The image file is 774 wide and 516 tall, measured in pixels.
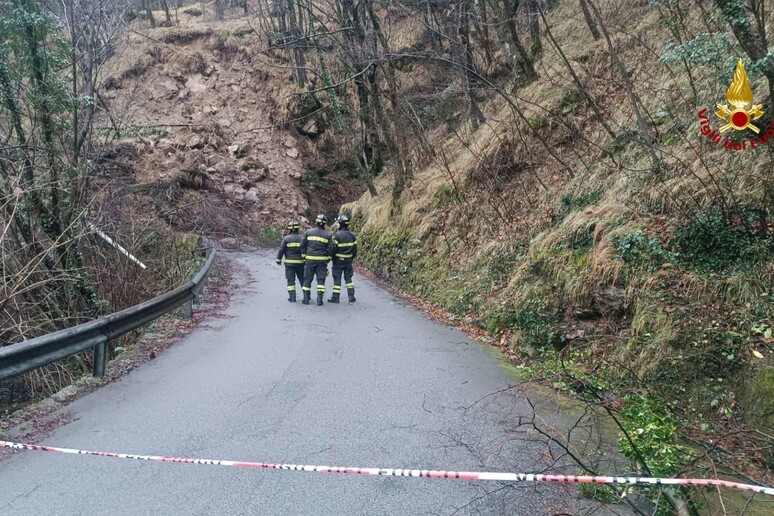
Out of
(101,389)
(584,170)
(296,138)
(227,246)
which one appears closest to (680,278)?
(584,170)

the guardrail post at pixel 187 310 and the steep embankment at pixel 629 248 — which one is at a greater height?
the steep embankment at pixel 629 248

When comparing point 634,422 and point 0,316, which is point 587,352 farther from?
point 0,316

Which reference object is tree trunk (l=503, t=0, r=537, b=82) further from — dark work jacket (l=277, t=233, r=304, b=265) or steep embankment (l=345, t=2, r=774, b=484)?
dark work jacket (l=277, t=233, r=304, b=265)

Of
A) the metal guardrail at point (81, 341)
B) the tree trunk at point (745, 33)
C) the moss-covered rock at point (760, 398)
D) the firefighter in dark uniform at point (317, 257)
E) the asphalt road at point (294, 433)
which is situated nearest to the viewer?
the asphalt road at point (294, 433)

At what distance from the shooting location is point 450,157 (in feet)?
60.1

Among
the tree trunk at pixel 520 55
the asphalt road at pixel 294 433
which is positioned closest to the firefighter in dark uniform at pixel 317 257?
the asphalt road at pixel 294 433

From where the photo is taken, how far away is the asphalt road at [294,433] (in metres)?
3.71

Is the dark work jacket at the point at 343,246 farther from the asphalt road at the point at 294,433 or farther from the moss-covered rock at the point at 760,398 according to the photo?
the moss-covered rock at the point at 760,398

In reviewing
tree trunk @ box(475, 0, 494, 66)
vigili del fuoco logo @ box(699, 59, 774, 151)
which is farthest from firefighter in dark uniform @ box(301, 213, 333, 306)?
tree trunk @ box(475, 0, 494, 66)

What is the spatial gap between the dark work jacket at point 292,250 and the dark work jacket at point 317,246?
31 cm

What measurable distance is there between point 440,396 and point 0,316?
21.7 ft

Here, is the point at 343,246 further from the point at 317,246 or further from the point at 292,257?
the point at 292,257

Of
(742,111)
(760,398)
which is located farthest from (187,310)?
(742,111)

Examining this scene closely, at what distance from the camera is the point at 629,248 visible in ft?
22.8
